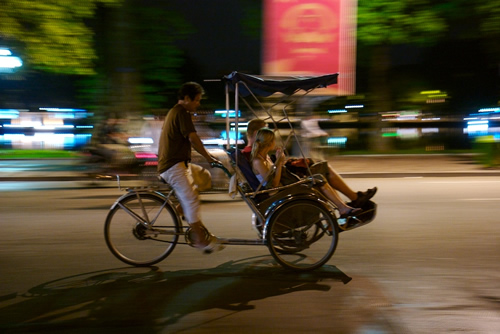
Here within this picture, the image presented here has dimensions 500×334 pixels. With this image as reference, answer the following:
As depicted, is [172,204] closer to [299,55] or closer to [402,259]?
[402,259]

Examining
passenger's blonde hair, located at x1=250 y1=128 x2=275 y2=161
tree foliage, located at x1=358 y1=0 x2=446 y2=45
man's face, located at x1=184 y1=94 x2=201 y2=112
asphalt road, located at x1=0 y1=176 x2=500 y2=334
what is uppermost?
tree foliage, located at x1=358 y1=0 x2=446 y2=45

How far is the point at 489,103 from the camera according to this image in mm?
40656

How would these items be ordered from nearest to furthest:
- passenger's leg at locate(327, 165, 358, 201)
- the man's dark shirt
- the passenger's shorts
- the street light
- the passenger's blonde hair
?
the man's dark shirt
the passenger's shorts
the passenger's blonde hair
passenger's leg at locate(327, 165, 358, 201)
the street light

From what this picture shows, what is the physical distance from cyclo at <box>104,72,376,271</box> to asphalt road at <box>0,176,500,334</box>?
228 millimetres

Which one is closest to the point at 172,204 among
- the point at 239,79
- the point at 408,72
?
the point at 239,79

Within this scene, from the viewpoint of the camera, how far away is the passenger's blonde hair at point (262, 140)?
5.81 meters

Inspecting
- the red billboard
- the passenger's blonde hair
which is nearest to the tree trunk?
the red billboard

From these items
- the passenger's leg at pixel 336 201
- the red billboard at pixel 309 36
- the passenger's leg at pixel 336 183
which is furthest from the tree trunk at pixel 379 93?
the passenger's leg at pixel 336 201

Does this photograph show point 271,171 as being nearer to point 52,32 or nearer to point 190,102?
point 190,102

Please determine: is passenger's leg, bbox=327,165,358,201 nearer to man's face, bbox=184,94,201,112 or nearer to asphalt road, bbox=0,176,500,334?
asphalt road, bbox=0,176,500,334

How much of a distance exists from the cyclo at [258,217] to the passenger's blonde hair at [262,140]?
145mm

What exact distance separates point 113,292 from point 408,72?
3301 cm

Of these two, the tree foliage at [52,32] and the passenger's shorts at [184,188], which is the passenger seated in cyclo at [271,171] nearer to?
the passenger's shorts at [184,188]

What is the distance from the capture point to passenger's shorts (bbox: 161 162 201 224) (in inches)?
215
